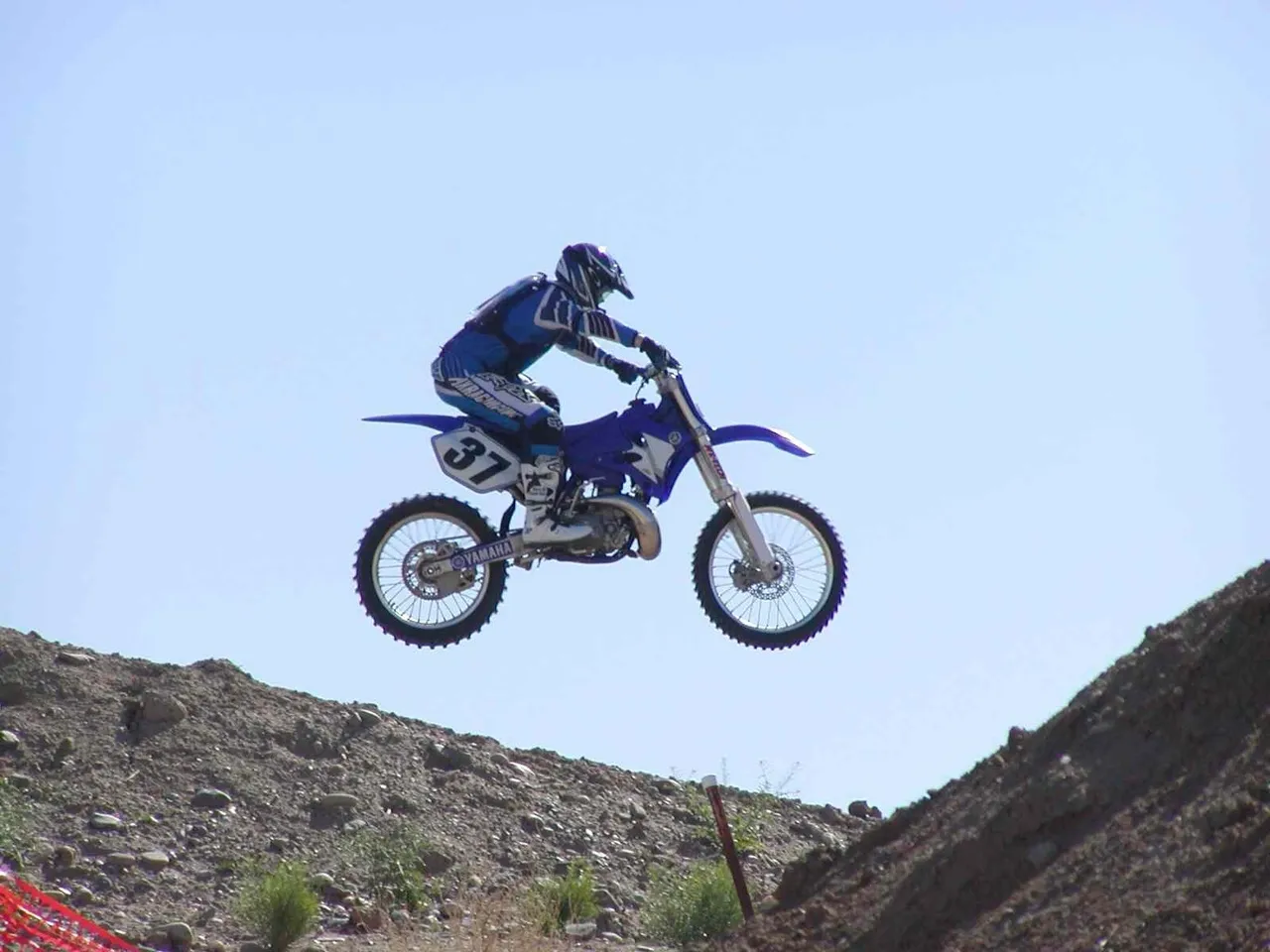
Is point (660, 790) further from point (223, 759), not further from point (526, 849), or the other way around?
point (223, 759)

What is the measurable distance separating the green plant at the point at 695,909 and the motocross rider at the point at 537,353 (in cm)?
223

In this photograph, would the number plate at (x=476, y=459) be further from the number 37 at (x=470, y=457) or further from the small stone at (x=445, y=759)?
the small stone at (x=445, y=759)

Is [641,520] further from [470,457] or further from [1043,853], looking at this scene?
[1043,853]

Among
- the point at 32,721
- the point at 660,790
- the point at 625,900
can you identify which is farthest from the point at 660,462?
the point at 32,721

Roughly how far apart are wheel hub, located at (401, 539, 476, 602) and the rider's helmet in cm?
A: 177

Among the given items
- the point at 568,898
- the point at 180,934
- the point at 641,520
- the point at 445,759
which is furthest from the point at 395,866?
the point at 641,520

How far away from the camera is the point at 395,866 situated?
1368 centimetres

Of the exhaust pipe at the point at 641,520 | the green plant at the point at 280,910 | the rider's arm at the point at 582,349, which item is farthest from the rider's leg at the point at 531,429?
the green plant at the point at 280,910

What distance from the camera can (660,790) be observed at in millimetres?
16266

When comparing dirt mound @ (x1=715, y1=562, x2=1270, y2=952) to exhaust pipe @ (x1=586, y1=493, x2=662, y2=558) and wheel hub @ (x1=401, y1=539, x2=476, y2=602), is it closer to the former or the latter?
exhaust pipe @ (x1=586, y1=493, x2=662, y2=558)

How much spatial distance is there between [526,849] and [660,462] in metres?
3.10

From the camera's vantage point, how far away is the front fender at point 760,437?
44.2 feet

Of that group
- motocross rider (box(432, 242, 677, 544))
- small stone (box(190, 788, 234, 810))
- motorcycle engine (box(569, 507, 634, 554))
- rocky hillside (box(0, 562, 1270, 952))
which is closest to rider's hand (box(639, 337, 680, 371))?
motocross rider (box(432, 242, 677, 544))

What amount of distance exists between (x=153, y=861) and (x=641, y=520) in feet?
12.4
